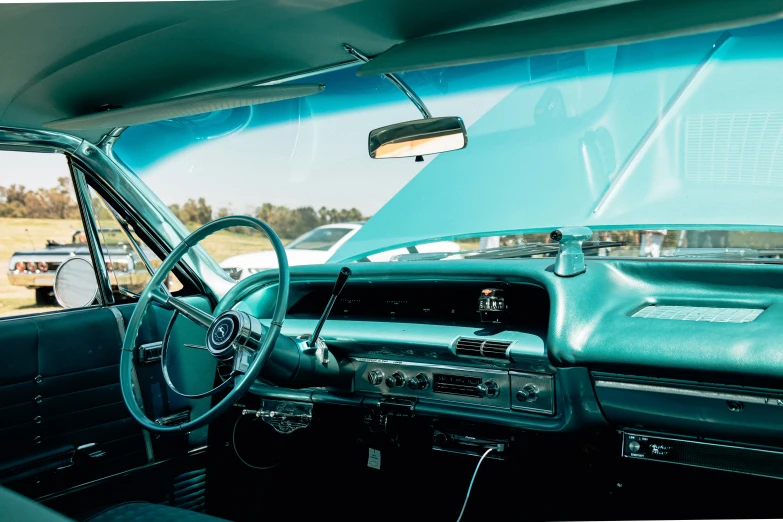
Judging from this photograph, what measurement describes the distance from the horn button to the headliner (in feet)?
3.00

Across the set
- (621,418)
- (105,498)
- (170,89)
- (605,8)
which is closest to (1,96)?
(170,89)

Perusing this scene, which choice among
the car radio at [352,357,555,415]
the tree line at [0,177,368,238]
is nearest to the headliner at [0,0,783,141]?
the tree line at [0,177,368,238]

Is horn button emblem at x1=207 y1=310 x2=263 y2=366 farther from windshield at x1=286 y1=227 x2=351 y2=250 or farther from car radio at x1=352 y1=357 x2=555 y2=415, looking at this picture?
windshield at x1=286 y1=227 x2=351 y2=250

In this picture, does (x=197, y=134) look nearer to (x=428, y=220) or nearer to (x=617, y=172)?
(x=428, y=220)

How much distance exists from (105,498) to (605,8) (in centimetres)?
274

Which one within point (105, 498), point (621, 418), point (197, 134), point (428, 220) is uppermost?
point (197, 134)

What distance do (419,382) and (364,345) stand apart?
0.91ft

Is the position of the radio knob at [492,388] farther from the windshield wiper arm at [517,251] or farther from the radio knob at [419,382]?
the windshield wiper arm at [517,251]

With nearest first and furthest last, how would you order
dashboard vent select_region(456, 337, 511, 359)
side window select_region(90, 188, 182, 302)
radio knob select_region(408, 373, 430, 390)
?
dashboard vent select_region(456, 337, 511, 359), radio knob select_region(408, 373, 430, 390), side window select_region(90, 188, 182, 302)

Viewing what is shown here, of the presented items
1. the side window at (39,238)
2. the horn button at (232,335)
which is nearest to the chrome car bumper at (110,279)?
the side window at (39,238)

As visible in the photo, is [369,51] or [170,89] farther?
[170,89]

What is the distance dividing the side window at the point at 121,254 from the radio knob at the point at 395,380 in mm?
1298

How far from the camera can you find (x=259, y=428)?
3.41 meters

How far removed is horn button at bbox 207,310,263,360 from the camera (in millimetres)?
2318
